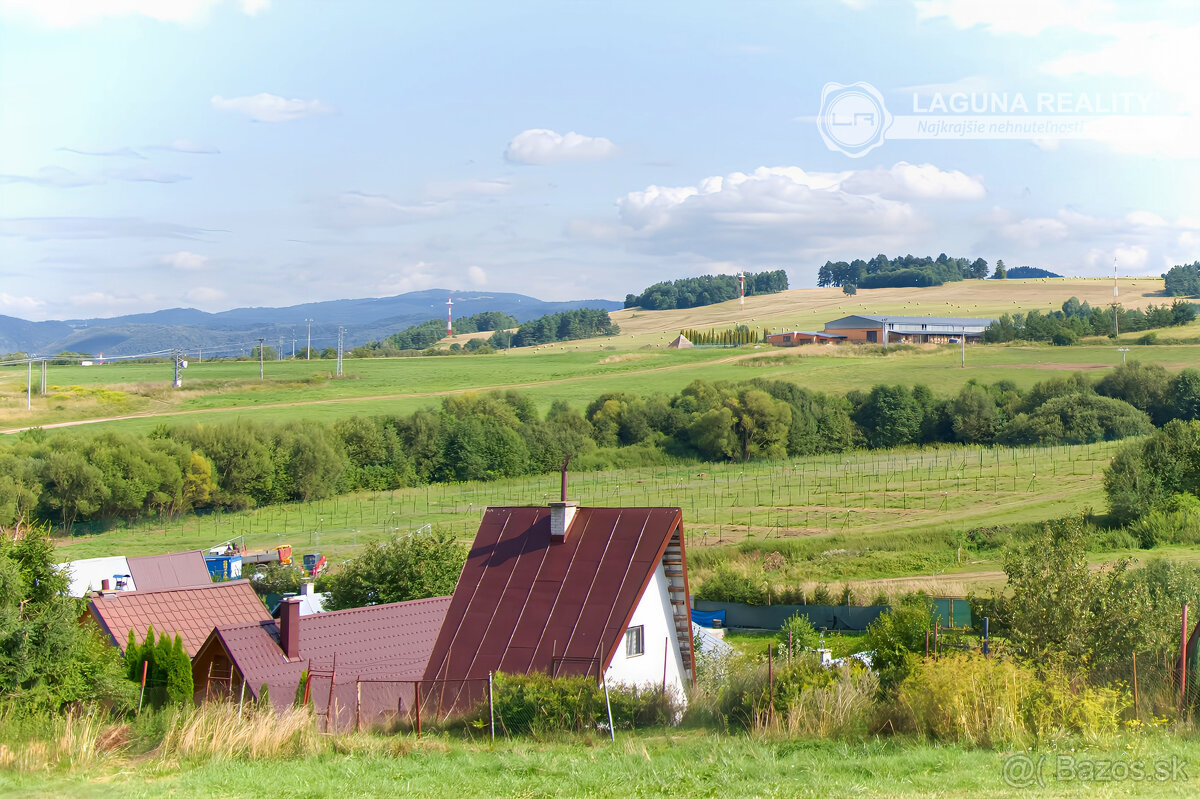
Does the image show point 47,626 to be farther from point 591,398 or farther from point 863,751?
point 591,398

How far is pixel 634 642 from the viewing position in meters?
17.9

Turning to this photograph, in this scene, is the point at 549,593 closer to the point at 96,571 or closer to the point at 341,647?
the point at 341,647

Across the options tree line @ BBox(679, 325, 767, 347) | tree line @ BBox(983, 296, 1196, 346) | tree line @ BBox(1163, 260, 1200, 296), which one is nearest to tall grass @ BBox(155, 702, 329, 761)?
tree line @ BBox(983, 296, 1196, 346)

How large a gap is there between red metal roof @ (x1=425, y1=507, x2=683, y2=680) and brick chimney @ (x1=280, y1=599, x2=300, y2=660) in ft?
11.1

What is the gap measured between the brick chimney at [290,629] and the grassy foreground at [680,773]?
9.23 m

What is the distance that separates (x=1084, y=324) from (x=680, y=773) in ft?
364

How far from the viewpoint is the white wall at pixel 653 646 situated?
1747 cm

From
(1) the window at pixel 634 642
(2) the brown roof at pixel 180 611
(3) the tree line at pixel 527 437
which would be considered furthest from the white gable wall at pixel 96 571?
(3) the tree line at pixel 527 437

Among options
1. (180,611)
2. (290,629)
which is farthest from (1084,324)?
(290,629)

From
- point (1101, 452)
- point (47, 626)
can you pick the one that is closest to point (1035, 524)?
point (1101, 452)

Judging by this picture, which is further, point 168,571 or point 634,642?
point 168,571

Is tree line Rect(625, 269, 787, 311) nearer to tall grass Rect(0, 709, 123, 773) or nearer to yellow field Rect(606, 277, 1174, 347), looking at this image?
yellow field Rect(606, 277, 1174, 347)

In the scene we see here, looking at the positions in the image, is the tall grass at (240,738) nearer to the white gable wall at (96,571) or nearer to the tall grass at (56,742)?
the tall grass at (56,742)

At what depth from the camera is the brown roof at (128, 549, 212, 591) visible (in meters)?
33.1
